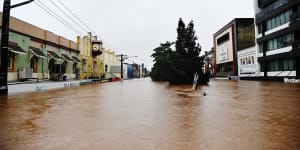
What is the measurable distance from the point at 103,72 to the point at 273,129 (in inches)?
1915

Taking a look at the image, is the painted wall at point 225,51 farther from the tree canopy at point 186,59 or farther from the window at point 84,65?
the window at point 84,65

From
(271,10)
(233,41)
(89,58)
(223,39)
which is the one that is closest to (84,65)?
(89,58)

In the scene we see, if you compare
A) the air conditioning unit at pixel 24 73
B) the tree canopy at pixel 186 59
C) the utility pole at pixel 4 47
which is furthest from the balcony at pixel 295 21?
the air conditioning unit at pixel 24 73

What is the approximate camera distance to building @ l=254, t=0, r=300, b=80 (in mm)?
28328

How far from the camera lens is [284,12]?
3091 cm

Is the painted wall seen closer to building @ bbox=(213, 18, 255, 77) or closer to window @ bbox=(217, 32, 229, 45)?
building @ bbox=(213, 18, 255, 77)

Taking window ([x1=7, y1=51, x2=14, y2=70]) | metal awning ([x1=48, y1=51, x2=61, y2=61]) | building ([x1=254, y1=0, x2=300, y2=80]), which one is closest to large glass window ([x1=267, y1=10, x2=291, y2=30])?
building ([x1=254, y1=0, x2=300, y2=80])

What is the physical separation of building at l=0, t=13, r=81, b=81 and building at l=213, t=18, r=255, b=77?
117 ft

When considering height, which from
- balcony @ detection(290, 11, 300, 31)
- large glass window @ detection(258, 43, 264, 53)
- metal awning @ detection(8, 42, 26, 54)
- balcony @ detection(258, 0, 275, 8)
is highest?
balcony @ detection(258, 0, 275, 8)

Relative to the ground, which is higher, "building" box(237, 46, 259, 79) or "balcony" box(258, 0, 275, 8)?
"balcony" box(258, 0, 275, 8)

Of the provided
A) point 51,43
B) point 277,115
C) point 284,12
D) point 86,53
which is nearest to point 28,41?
point 51,43

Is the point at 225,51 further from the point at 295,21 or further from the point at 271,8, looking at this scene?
the point at 295,21

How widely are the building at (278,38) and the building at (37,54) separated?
101 ft

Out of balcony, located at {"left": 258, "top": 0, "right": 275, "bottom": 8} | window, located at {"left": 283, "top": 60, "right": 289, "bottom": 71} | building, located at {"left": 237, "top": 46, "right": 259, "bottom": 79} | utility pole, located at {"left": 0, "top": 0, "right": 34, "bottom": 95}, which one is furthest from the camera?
building, located at {"left": 237, "top": 46, "right": 259, "bottom": 79}
